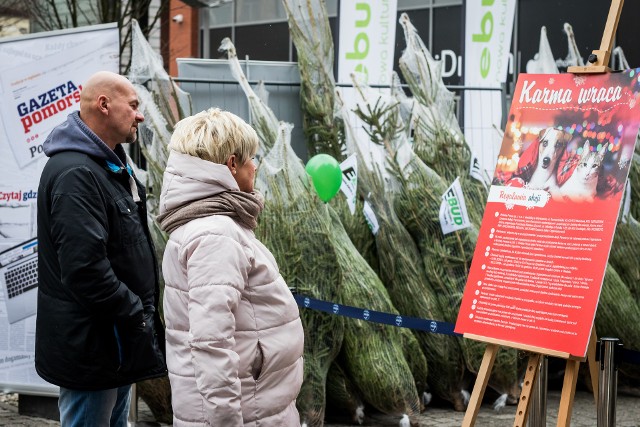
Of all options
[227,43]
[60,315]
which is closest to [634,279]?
[227,43]

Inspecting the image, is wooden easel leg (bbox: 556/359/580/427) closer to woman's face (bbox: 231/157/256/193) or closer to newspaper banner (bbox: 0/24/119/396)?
woman's face (bbox: 231/157/256/193)

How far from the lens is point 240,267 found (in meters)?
2.68

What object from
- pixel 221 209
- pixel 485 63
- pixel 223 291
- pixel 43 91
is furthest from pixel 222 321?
pixel 485 63

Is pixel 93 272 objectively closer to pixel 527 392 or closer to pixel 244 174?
pixel 244 174

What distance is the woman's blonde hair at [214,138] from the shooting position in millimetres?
2793

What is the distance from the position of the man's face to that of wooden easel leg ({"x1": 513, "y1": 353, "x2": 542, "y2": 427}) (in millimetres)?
1929

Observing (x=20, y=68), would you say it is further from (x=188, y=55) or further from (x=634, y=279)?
(x=188, y=55)

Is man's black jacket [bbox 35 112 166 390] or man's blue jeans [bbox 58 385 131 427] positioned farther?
man's blue jeans [bbox 58 385 131 427]

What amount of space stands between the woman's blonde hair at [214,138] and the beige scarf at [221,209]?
0.11 m

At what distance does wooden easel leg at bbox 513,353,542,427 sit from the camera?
4156 millimetres

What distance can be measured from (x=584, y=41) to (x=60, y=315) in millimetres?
12687

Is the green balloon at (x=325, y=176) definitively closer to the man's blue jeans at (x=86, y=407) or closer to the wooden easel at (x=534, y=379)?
the wooden easel at (x=534, y=379)

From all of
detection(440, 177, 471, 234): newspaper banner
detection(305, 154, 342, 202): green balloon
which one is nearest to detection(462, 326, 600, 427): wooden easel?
detection(305, 154, 342, 202): green balloon

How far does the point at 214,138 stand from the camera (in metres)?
2.80
